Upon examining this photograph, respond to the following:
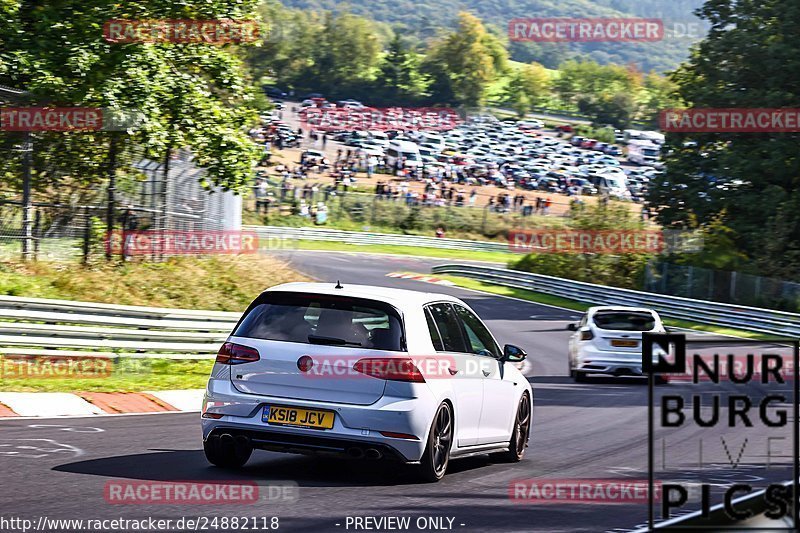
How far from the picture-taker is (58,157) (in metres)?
22.5

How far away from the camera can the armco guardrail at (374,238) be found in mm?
60659

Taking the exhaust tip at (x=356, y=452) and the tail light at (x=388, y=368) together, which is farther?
the tail light at (x=388, y=368)

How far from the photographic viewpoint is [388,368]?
29.2ft

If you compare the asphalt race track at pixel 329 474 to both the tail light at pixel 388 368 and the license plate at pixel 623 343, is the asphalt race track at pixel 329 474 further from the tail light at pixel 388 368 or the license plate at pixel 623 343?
the license plate at pixel 623 343

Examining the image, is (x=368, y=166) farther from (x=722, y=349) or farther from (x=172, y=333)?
(x=722, y=349)

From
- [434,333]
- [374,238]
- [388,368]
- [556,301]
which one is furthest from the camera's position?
[374,238]

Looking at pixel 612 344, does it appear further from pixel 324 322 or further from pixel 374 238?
pixel 374 238

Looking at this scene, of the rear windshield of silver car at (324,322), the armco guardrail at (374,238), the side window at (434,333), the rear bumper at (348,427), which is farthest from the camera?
the armco guardrail at (374,238)

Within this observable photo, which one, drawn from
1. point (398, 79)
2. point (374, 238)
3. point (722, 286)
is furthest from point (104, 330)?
point (398, 79)

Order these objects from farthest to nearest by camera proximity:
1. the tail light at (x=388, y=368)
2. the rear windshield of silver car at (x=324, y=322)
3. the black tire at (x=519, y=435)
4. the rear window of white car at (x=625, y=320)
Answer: the rear window of white car at (x=625, y=320)
the black tire at (x=519, y=435)
the rear windshield of silver car at (x=324, y=322)
the tail light at (x=388, y=368)

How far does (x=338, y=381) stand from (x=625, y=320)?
13616 millimetres

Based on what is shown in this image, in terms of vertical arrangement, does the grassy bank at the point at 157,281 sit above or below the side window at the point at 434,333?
below

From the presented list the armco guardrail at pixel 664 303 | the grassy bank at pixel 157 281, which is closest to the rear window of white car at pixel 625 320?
the grassy bank at pixel 157 281

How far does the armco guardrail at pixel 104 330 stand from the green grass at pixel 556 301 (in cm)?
2164
